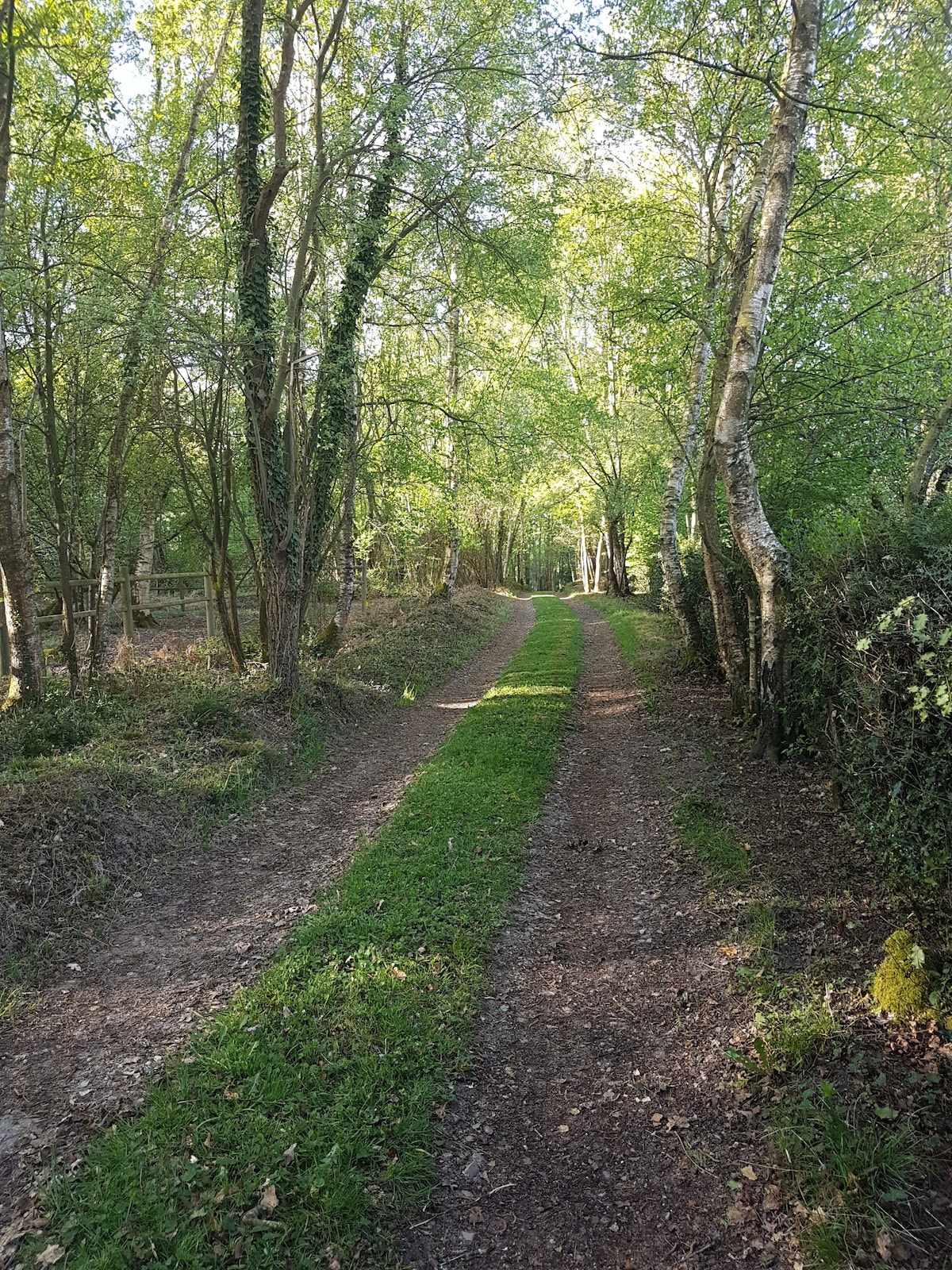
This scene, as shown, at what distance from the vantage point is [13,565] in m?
8.55

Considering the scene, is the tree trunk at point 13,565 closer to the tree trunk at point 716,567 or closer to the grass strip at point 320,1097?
the grass strip at point 320,1097

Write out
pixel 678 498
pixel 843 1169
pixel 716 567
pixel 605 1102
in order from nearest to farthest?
pixel 843 1169 → pixel 605 1102 → pixel 716 567 → pixel 678 498

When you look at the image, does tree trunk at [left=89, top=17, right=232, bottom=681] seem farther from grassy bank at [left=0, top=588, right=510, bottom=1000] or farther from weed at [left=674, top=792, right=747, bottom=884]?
weed at [left=674, top=792, right=747, bottom=884]

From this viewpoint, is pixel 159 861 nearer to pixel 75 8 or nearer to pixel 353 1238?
pixel 353 1238

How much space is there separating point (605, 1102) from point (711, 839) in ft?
9.93

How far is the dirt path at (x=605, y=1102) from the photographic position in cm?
312

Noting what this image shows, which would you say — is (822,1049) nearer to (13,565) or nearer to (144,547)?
(13,565)

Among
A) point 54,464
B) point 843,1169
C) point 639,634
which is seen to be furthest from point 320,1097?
point 639,634

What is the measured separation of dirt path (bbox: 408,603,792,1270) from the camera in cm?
312

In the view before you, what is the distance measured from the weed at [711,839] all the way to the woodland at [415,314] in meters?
1.03

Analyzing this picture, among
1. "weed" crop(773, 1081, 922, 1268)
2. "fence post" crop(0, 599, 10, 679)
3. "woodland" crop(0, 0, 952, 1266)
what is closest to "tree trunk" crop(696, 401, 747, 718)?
"woodland" crop(0, 0, 952, 1266)

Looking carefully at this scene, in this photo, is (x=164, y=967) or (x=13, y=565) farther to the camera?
(x=13, y=565)

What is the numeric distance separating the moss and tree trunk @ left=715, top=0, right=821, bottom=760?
3.71 meters

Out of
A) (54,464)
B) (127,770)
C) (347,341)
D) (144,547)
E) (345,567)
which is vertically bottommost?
(127,770)
